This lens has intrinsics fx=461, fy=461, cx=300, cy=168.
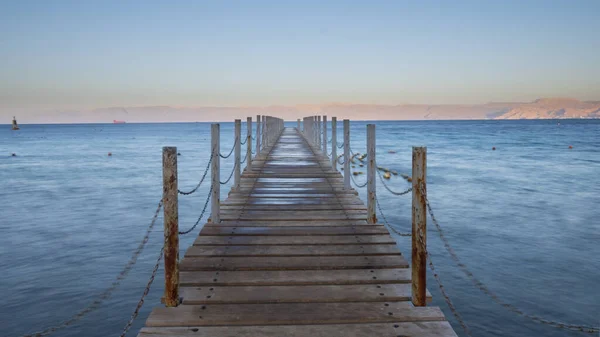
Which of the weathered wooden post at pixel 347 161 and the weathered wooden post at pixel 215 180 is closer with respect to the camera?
the weathered wooden post at pixel 215 180

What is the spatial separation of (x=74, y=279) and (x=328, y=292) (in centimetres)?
769

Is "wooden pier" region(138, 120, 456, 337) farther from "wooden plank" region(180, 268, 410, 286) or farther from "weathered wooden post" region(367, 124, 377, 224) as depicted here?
"weathered wooden post" region(367, 124, 377, 224)

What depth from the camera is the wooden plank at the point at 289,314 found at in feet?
14.6

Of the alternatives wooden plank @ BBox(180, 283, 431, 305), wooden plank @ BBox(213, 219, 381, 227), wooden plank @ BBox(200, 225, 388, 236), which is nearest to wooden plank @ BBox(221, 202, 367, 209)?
wooden plank @ BBox(213, 219, 381, 227)

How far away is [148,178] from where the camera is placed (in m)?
31.1

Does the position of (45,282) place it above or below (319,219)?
below

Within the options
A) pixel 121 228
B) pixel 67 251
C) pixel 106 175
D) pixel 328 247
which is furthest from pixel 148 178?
pixel 328 247

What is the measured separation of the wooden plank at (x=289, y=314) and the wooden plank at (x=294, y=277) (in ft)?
1.87

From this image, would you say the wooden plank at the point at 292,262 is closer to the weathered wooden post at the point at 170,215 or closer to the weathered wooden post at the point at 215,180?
the weathered wooden post at the point at 170,215

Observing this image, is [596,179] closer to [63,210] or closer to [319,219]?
[319,219]

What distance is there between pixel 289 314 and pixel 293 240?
2433mm

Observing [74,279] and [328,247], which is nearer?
[328,247]

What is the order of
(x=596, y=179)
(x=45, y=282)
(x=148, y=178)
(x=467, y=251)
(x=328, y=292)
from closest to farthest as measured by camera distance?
1. (x=328, y=292)
2. (x=45, y=282)
3. (x=467, y=251)
4. (x=596, y=179)
5. (x=148, y=178)

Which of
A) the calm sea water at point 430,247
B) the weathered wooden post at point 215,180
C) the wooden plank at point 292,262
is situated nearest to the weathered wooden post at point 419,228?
the wooden plank at point 292,262
